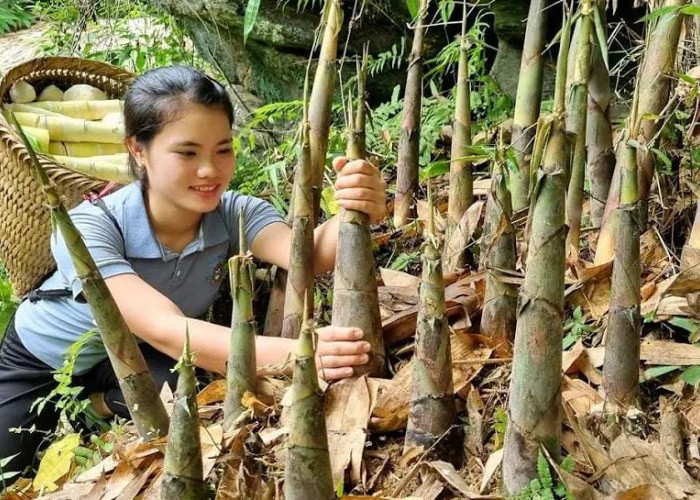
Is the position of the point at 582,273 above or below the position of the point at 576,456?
above

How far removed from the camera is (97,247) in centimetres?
182

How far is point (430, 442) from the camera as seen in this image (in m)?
1.16

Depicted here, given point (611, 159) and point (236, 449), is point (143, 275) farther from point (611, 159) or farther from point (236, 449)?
point (611, 159)

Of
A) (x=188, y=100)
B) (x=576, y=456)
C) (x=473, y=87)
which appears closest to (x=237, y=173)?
(x=473, y=87)

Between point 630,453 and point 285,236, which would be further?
point 285,236

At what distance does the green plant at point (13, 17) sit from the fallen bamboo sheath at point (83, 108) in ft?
18.1

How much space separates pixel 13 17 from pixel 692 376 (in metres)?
8.21

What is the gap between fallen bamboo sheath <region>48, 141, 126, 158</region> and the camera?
9.61ft

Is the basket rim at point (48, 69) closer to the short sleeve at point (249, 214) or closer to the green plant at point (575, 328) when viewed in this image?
the short sleeve at point (249, 214)

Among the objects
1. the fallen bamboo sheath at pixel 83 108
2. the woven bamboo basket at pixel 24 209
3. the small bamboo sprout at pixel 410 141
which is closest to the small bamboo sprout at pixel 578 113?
the small bamboo sprout at pixel 410 141

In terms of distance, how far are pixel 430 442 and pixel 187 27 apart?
3.18 meters

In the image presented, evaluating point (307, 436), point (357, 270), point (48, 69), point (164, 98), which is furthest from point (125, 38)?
point (307, 436)

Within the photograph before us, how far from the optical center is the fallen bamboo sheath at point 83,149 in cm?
293

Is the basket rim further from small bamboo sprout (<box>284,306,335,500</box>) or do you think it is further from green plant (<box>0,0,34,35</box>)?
green plant (<box>0,0,34,35</box>)
